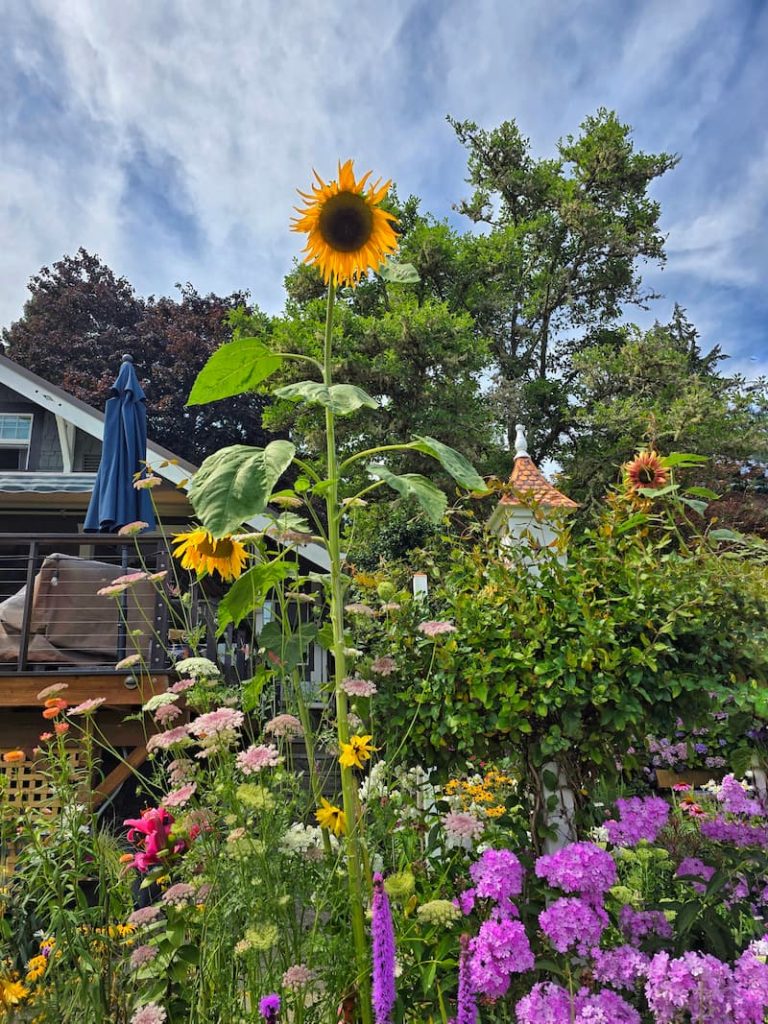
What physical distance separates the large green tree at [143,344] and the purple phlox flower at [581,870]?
56.0 ft

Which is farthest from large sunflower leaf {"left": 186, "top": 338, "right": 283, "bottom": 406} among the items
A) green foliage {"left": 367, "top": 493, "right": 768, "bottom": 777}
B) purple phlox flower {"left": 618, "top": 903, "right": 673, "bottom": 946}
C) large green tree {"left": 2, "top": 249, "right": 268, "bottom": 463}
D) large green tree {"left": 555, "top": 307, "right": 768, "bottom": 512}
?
large green tree {"left": 2, "top": 249, "right": 268, "bottom": 463}

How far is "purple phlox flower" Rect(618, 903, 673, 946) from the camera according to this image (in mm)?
1624

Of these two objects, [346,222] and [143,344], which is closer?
[346,222]

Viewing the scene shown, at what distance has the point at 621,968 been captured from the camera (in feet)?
4.83

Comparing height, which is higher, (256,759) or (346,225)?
(346,225)

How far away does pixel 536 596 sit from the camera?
1.86 metres

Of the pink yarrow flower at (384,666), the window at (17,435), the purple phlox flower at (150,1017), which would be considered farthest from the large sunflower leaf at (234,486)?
the window at (17,435)

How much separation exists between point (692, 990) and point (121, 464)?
18.3 feet

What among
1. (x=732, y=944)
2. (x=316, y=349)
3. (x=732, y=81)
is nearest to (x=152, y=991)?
(x=732, y=944)

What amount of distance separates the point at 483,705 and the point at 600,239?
1521cm

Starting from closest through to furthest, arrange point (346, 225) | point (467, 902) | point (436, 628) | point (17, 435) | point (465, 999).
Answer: point (465, 999) → point (467, 902) → point (436, 628) → point (346, 225) → point (17, 435)

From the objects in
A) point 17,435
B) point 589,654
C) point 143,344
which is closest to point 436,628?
point 589,654

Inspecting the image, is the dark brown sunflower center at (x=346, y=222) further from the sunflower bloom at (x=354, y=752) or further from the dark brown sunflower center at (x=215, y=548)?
the sunflower bloom at (x=354, y=752)

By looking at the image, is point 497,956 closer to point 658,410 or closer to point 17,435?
point 17,435
